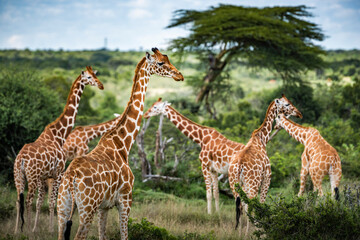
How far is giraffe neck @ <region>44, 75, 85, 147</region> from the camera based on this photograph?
7051mm

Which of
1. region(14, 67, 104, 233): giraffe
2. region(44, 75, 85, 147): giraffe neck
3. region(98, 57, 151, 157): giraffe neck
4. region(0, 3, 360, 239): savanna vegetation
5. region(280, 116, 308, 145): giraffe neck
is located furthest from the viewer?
region(280, 116, 308, 145): giraffe neck

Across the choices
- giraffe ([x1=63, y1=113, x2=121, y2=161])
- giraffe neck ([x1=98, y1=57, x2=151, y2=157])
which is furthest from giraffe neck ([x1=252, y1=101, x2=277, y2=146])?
giraffe ([x1=63, y1=113, x2=121, y2=161])

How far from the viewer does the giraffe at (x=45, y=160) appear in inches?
248

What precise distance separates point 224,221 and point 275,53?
16043mm

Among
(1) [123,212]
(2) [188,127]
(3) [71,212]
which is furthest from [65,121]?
(3) [71,212]

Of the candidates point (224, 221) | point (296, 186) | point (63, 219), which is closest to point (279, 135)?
point (296, 186)

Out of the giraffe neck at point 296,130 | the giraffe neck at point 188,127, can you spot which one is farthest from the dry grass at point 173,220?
the giraffe neck at point 296,130

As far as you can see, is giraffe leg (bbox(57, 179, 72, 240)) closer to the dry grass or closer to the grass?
the grass

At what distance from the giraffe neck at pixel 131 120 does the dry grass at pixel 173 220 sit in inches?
71.8

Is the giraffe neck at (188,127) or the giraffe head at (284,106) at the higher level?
the giraffe head at (284,106)

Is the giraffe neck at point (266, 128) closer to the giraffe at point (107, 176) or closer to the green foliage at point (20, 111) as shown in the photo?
the giraffe at point (107, 176)

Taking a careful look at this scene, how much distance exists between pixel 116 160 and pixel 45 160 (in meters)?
2.28

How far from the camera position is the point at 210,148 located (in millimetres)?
7719

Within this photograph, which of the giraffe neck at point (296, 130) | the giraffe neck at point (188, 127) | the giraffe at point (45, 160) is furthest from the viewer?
the giraffe neck at point (296, 130)
